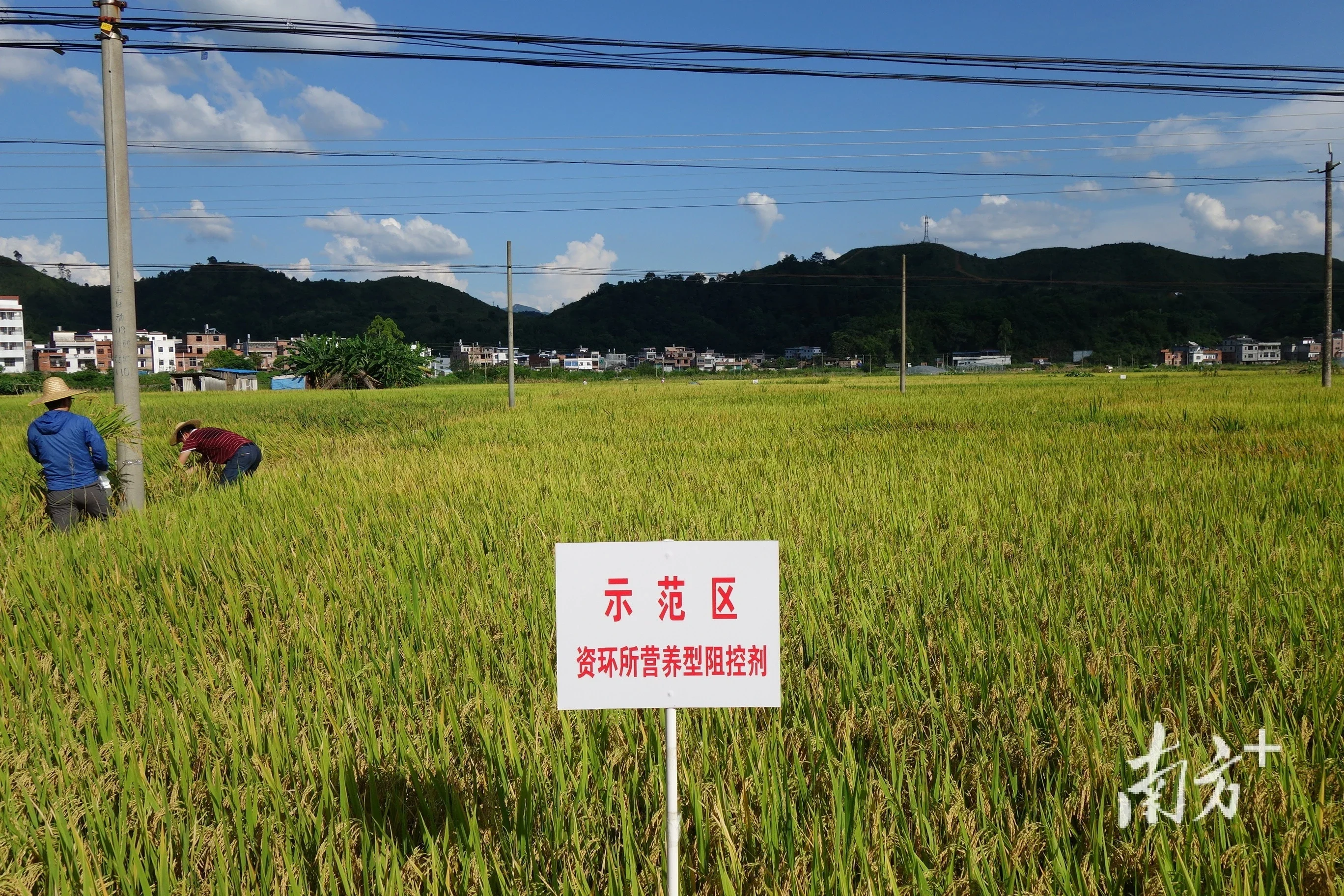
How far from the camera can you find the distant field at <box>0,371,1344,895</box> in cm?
192

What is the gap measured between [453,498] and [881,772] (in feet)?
17.4

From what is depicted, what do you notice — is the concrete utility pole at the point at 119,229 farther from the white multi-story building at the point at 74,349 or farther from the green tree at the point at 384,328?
the white multi-story building at the point at 74,349

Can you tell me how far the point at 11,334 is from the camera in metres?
82.2

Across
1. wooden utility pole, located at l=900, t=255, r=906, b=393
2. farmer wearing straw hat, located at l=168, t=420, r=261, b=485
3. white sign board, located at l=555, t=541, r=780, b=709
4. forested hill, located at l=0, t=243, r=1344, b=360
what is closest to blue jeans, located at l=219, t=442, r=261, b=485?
farmer wearing straw hat, located at l=168, t=420, r=261, b=485

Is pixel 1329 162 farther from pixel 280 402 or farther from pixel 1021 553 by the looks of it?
pixel 280 402

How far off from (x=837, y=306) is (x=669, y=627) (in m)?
137

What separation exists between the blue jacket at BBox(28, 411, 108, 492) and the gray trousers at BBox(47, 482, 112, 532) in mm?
47

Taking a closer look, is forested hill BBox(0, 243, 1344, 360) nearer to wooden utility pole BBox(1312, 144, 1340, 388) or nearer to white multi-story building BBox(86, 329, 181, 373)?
white multi-story building BBox(86, 329, 181, 373)

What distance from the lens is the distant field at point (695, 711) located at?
75.6 inches

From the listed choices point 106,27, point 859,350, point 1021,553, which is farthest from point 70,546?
point 859,350

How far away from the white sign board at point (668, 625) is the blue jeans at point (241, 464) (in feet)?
24.4

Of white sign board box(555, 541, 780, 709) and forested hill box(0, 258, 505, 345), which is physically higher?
forested hill box(0, 258, 505, 345)

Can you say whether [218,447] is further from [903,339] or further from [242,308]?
[242,308]

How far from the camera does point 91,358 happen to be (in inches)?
3939
